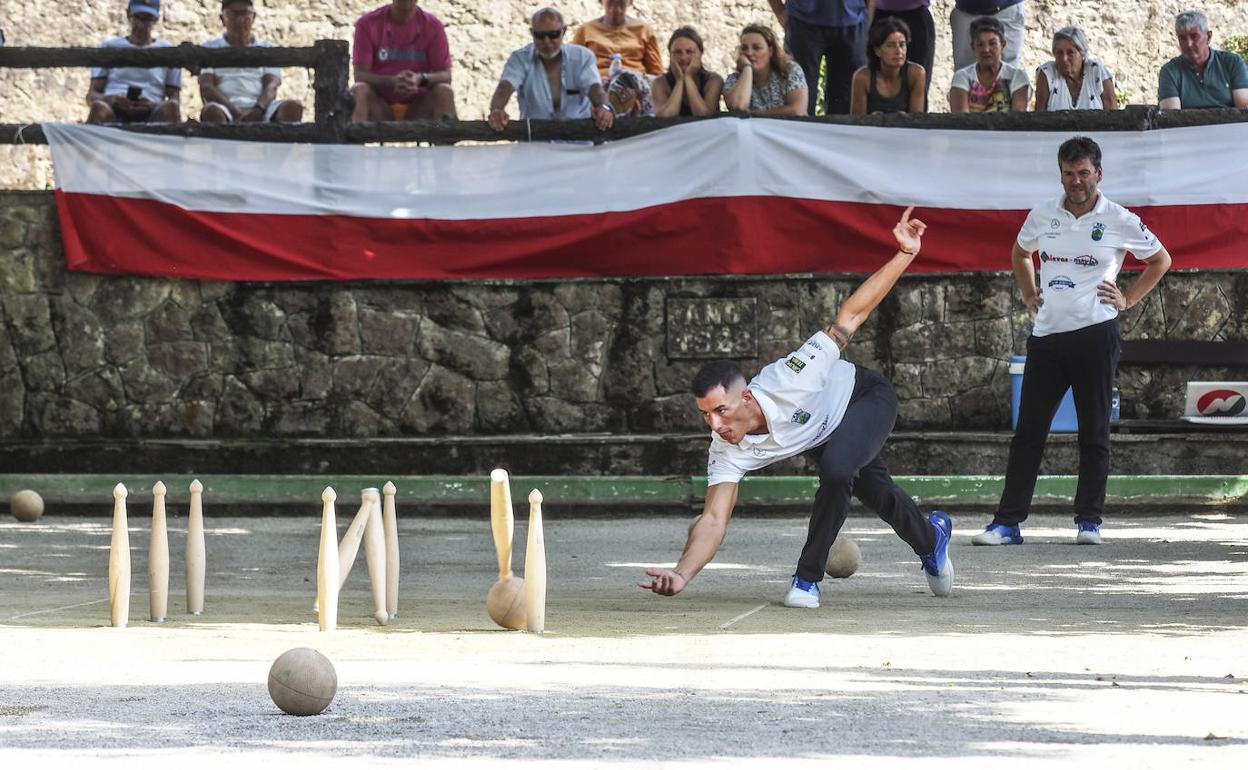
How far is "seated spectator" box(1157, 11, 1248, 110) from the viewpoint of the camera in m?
13.4

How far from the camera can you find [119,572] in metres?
7.53

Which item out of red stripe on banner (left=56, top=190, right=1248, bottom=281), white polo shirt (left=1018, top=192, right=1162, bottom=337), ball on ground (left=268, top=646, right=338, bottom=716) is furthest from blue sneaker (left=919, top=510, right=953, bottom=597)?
red stripe on banner (left=56, top=190, right=1248, bottom=281)

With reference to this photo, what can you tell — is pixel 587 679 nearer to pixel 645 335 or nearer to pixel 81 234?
pixel 645 335

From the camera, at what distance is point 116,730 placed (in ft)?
17.1

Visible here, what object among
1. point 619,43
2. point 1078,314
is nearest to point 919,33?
point 619,43

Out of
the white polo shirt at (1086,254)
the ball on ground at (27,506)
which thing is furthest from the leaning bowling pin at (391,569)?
the ball on ground at (27,506)

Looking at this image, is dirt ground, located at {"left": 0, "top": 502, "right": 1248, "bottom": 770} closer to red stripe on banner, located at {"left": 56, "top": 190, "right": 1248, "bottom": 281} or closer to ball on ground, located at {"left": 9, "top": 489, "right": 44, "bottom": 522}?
ball on ground, located at {"left": 9, "top": 489, "right": 44, "bottom": 522}

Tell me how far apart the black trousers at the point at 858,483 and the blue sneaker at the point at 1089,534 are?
240 centimetres

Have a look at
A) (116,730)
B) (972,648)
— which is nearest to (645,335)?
(972,648)

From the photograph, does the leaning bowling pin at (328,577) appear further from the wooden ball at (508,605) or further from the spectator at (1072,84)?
the spectator at (1072,84)

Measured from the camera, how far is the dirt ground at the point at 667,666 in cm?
491

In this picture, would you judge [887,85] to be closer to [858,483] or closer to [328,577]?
[858,483]

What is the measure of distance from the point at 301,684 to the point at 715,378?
110 inches

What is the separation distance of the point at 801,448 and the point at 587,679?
2.31m
